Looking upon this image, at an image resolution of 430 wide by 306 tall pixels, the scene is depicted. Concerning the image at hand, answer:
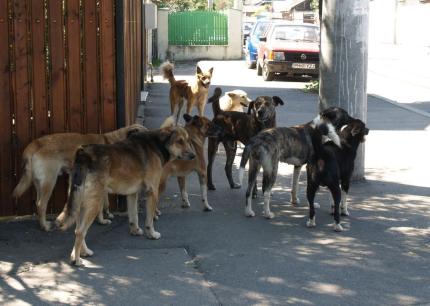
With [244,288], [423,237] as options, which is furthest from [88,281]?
[423,237]

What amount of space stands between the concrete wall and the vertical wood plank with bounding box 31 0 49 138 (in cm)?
2832

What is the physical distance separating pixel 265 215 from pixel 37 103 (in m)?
2.74

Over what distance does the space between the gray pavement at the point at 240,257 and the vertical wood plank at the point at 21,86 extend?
2.45 ft

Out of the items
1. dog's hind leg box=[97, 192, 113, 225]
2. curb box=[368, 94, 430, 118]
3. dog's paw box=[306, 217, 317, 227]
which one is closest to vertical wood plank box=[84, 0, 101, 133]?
dog's hind leg box=[97, 192, 113, 225]

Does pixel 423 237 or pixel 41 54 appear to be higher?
pixel 41 54

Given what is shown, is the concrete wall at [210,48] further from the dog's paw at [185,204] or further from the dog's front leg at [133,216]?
the dog's front leg at [133,216]

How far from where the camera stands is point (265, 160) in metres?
7.39

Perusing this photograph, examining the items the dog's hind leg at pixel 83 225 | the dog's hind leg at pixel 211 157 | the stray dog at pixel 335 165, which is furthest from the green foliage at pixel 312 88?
the dog's hind leg at pixel 83 225

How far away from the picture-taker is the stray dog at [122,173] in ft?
19.7

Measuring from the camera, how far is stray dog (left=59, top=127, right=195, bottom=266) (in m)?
5.99

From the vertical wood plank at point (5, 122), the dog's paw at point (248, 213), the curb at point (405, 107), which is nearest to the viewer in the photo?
the vertical wood plank at point (5, 122)

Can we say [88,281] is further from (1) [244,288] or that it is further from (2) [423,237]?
(2) [423,237]

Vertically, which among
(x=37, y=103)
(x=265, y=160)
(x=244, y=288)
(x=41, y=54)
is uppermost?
(x=41, y=54)

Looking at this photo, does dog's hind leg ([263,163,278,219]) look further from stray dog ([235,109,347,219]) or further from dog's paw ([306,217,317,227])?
dog's paw ([306,217,317,227])
